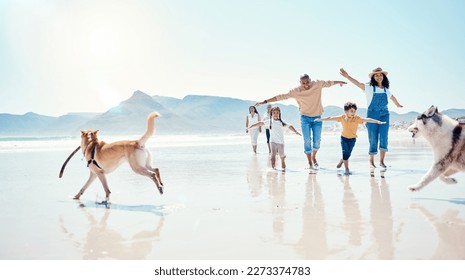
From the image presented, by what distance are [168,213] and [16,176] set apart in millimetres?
5051

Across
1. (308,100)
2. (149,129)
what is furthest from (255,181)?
(308,100)

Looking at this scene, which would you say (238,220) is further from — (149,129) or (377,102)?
(377,102)

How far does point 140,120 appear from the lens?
268ft

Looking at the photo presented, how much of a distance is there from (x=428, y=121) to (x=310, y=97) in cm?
366

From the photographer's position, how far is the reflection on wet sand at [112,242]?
296 centimetres

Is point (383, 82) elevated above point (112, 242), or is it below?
above

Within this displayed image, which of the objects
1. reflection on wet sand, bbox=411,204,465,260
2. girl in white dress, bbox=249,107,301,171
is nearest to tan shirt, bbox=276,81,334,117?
girl in white dress, bbox=249,107,301,171

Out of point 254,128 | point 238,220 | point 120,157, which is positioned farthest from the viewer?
point 254,128

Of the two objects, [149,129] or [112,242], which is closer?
[112,242]

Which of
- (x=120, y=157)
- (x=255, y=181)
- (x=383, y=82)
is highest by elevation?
(x=383, y=82)

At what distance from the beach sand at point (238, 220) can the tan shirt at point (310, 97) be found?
222 centimetres

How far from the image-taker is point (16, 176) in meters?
7.80

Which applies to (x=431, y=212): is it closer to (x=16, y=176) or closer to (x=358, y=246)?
(x=358, y=246)
